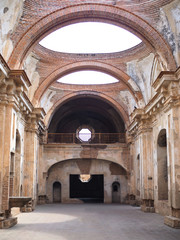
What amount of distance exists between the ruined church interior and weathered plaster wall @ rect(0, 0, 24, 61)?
0.13 ft

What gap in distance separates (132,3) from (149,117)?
6247mm

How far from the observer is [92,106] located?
27125mm

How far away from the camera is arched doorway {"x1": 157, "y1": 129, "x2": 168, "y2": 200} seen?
576 inches

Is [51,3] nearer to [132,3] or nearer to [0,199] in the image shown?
[132,3]

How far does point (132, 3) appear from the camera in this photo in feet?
39.2

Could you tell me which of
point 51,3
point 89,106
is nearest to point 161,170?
point 51,3

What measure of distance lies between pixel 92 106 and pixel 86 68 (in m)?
8.79

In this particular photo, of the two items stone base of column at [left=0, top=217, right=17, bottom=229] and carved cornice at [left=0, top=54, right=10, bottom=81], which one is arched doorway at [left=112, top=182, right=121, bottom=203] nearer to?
stone base of column at [left=0, top=217, right=17, bottom=229]

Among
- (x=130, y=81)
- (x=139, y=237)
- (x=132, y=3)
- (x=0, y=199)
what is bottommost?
(x=139, y=237)

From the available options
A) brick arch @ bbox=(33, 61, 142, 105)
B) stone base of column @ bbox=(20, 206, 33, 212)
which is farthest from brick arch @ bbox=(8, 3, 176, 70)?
stone base of column @ bbox=(20, 206, 33, 212)

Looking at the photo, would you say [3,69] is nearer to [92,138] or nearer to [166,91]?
[166,91]

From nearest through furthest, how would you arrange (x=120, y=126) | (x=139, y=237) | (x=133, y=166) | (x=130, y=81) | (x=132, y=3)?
1. (x=139, y=237)
2. (x=132, y=3)
3. (x=130, y=81)
4. (x=133, y=166)
5. (x=120, y=126)

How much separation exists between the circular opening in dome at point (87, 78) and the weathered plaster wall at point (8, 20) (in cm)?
1083

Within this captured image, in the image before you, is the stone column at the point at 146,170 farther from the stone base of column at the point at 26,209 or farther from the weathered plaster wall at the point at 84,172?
the weathered plaster wall at the point at 84,172
